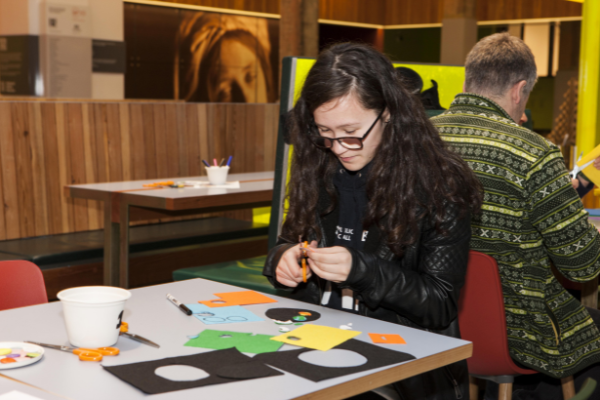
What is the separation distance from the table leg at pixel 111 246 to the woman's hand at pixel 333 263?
214 cm

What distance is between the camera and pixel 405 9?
36.6ft

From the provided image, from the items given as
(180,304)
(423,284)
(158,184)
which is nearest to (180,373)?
(180,304)

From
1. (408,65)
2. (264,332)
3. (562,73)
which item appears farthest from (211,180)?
(562,73)

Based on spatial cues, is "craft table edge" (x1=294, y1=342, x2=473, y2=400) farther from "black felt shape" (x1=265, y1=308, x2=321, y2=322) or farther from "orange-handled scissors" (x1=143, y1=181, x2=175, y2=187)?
"orange-handled scissors" (x1=143, y1=181, x2=175, y2=187)

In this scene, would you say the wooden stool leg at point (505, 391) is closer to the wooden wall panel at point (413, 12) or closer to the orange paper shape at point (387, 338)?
the orange paper shape at point (387, 338)

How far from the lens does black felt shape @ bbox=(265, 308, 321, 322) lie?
146cm

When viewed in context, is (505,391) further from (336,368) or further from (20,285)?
(20,285)

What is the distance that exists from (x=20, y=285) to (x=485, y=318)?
4.06 feet

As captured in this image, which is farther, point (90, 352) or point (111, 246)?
point (111, 246)

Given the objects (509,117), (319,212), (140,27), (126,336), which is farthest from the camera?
(140,27)

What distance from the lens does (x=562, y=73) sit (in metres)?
9.77

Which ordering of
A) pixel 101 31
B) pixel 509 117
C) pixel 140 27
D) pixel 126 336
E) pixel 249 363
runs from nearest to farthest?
pixel 249 363
pixel 126 336
pixel 509 117
pixel 101 31
pixel 140 27

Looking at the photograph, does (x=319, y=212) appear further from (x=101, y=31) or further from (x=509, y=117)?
(x=101, y=31)

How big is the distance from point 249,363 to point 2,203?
3404 mm
